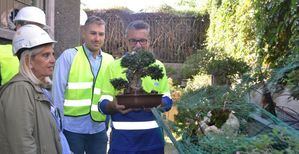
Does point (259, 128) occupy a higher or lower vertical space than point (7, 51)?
lower

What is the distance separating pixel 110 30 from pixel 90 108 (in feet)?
43.6

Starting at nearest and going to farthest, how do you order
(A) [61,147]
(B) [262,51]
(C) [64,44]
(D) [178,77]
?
1. (A) [61,147]
2. (C) [64,44]
3. (B) [262,51]
4. (D) [178,77]

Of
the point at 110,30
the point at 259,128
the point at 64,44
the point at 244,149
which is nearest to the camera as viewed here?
the point at 244,149

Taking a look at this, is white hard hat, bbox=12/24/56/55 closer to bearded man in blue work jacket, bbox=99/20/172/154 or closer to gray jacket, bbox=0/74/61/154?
gray jacket, bbox=0/74/61/154

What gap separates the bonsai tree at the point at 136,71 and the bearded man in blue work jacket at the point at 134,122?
5.7 inches

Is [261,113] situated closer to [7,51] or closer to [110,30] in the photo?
[7,51]

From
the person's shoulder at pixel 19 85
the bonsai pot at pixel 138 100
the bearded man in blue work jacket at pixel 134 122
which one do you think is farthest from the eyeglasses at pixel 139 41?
the person's shoulder at pixel 19 85

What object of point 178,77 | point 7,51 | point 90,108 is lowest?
point 178,77

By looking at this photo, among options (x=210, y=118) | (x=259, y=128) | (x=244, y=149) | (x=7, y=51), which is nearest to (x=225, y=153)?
(x=244, y=149)

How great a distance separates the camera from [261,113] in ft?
11.8

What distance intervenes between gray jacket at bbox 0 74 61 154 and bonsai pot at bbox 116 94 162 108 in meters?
0.54

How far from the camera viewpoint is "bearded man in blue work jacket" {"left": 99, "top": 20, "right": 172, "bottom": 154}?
139 inches

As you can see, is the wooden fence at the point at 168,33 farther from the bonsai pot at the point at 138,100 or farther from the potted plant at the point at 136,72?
the bonsai pot at the point at 138,100

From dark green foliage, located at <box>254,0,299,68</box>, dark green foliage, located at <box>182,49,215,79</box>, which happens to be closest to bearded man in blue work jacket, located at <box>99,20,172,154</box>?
dark green foliage, located at <box>254,0,299,68</box>
